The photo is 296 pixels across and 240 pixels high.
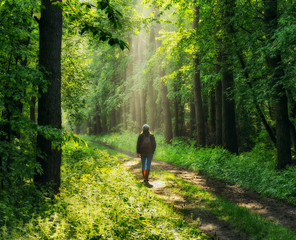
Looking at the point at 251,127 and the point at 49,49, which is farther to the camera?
the point at 251,127

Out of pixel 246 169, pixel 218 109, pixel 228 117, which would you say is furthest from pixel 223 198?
pixel 218 109

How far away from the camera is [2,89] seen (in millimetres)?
5383

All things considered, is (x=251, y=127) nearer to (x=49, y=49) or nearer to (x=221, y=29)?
(x=221, y=29)

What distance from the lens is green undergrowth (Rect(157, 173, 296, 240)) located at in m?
5.72

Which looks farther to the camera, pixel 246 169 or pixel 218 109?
pixel 218 109

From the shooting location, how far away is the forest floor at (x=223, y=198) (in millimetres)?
6090

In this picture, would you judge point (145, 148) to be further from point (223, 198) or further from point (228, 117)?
point (228, 117)

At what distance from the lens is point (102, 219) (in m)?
5.29

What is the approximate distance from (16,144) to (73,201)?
1.69m

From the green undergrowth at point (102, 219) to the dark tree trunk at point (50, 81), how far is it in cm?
70

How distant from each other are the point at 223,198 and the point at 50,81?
5887mm

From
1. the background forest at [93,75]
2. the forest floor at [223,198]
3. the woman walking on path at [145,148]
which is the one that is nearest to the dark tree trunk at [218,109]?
the background forest at [93,75]

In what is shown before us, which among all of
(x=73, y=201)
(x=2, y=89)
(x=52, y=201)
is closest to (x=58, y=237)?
(x=73, y=201)

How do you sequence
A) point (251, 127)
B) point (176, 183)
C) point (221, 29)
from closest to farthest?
point (176, 183), point (221, 29), point (251, 127)
